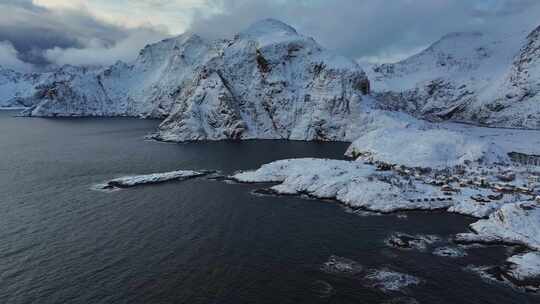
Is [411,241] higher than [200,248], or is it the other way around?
[411,241]

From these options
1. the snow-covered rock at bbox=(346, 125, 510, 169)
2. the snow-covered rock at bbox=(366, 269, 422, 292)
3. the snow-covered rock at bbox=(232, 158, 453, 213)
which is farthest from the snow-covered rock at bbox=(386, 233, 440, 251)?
the snow-covered rock at bbox=(346, 125, 510, 169)

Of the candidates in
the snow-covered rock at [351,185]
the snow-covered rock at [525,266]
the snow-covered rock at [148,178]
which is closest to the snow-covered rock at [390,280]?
the snow-covered rock at [525,266]

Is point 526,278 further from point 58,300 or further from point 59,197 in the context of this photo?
point 59,197

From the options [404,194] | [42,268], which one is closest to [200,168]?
[404,194]

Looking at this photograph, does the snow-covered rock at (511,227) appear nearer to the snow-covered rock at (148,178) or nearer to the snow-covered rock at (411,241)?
the snow-covered rock at (411,241)

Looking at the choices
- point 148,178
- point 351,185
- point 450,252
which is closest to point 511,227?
point 450,252

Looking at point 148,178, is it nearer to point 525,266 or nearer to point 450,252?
point 450,252
